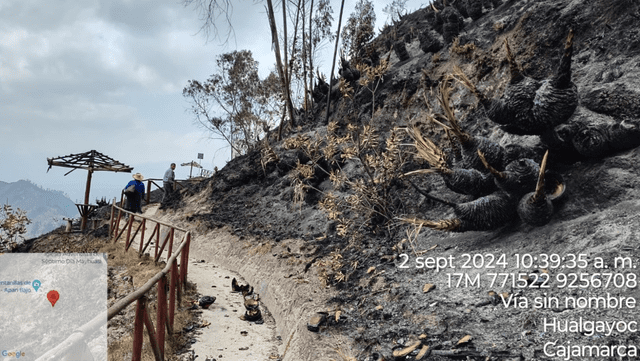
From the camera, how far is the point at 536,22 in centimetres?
768

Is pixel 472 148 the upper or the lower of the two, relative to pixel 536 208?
upper

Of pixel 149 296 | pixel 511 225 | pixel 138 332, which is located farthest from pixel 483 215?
pixel 149 296

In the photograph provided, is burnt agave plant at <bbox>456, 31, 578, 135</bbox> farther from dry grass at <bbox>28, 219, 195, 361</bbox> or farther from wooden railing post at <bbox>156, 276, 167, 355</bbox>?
dry grass at <bbox>28, 219, 195, 361</bbox>

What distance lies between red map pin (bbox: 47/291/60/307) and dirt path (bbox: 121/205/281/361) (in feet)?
13.6

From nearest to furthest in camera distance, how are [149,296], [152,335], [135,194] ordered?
[152,335]
[149,296]
[135,194]

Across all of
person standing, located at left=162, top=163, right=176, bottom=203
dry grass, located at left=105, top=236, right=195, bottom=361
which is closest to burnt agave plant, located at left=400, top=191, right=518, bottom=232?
dry grass, located at left=105, top=236, right=195, bottom=361

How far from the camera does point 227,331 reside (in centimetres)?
527

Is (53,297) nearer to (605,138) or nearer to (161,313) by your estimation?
(161,313)

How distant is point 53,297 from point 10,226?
14.7 feet

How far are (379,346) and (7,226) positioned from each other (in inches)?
→ 542

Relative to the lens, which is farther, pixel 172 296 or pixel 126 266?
pixel 126 266

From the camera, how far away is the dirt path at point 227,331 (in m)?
4.57

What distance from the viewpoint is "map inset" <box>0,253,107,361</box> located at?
7773 mm

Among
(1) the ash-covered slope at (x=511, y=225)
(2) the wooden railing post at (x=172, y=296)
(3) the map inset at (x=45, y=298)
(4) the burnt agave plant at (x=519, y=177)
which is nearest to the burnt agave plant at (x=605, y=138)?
(1) the ash-covered slope at (x=511, y=225)
